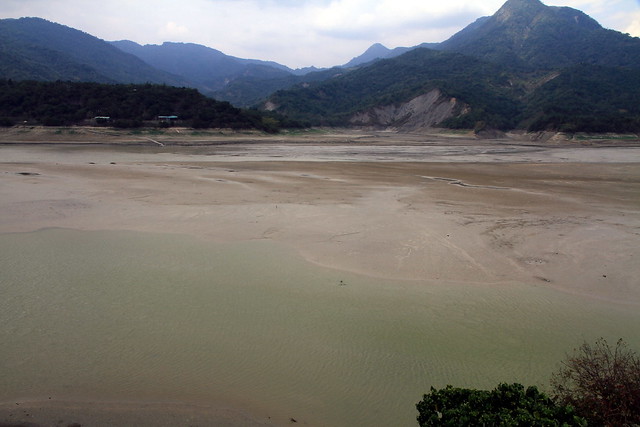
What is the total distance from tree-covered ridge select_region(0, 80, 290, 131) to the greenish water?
4833 cm

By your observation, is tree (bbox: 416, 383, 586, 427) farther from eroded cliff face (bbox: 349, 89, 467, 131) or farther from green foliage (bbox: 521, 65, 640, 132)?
eroded cliff face (bbox: 349, 89, 467, 131)

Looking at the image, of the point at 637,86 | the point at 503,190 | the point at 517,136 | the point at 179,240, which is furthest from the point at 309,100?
the point at 179,240

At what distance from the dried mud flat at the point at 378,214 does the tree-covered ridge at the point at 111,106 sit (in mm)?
25839

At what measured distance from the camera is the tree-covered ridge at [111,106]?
49188 mm

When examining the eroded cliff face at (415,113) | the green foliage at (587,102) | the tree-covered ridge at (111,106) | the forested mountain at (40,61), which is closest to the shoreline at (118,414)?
the tree-covered ridge at (111,106)

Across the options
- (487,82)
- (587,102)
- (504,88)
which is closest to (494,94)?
(504,88)

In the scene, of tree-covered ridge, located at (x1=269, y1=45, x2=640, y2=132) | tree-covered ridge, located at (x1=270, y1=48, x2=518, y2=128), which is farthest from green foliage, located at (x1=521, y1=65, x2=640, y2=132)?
tree-covered ridge, located at (x1=270, y1=48, x2=518, y2=128)

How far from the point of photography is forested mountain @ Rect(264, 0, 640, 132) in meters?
83.0

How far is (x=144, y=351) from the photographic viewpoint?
19.9 feet

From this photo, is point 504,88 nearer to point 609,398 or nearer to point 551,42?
point 551,42

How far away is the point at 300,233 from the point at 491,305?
20.2 ft

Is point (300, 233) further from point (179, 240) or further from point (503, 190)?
point (503, 190)

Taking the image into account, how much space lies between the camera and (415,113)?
3915 inches

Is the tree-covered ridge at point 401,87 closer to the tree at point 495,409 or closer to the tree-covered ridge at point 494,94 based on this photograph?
the tree-covered ridge at point 494,94
